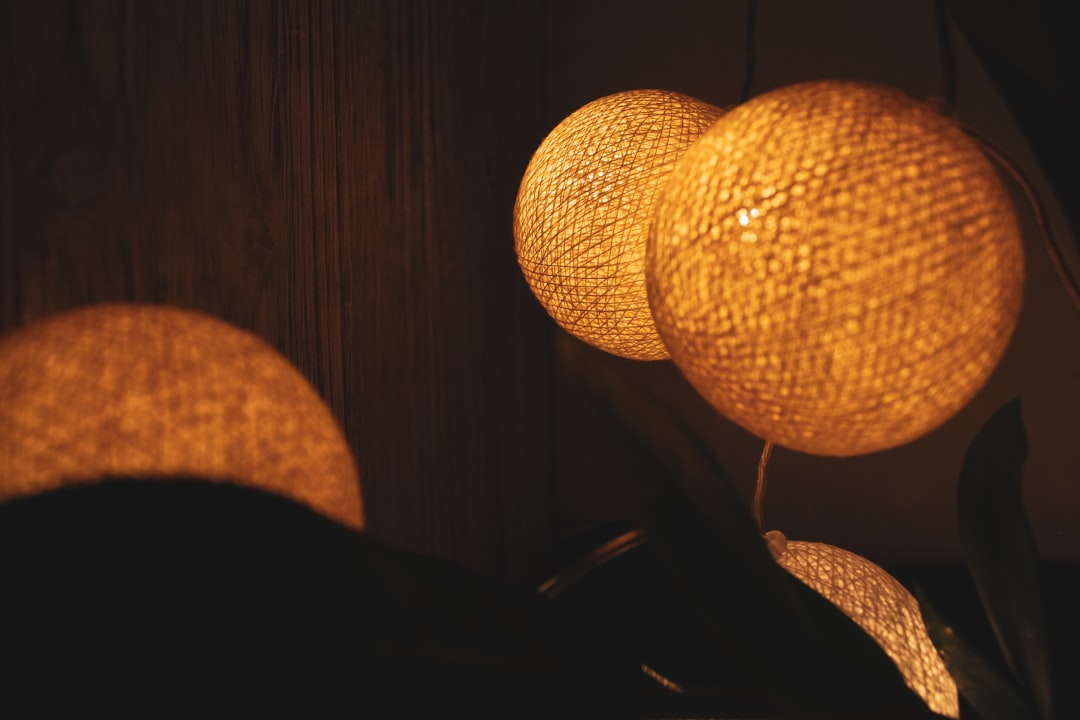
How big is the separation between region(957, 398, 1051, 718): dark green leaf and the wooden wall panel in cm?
77

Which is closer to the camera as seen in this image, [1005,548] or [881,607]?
[1005,548]

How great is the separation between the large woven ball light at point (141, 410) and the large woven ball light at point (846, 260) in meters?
0.34

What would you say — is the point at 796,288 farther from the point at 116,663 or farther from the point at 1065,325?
the point at 1065,325

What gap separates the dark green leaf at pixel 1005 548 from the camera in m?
0.48

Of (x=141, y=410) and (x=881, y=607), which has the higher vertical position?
(x=141, y=410)

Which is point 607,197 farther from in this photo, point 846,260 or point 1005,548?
point 1005,548

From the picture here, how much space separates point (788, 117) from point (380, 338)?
2.93 feet

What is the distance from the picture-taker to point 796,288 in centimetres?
44

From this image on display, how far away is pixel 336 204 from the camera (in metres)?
1.09

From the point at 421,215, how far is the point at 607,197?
0.65 metres

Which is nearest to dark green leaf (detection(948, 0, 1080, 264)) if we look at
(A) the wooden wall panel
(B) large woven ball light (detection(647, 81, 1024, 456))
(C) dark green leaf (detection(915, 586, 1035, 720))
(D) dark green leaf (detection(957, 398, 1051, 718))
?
(B) large woven ball light (detection(647, 81, 1024, 456))

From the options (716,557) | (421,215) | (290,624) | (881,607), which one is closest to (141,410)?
(290,624)

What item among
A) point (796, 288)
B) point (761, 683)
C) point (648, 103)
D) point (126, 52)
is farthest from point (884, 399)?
point (126, 52)

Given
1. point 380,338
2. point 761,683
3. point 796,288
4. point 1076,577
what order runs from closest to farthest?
point 761,683, point 796,288, point 380,338, point 1076,577
